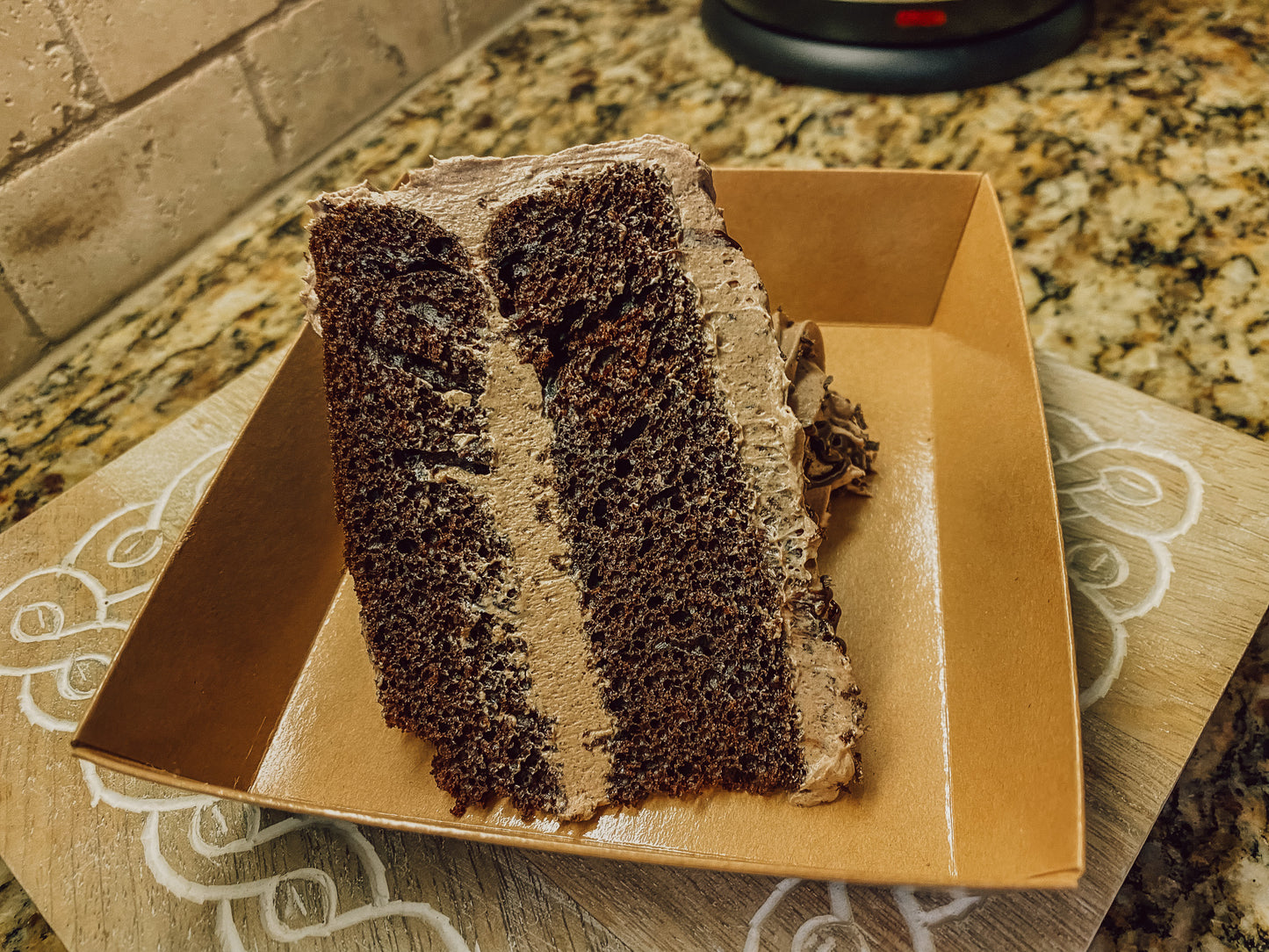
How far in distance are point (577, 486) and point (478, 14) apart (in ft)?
5.34

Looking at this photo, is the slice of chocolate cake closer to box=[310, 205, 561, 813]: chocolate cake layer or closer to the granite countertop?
box=[310, 205, 561, 813]: chocolate cake layer

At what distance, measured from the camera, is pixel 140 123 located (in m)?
1.48

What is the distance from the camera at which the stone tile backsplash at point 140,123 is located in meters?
1.34

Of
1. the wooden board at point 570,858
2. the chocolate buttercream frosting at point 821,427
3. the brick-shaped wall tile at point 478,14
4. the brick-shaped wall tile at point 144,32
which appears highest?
the brick-shaped wall tile at point 144,32

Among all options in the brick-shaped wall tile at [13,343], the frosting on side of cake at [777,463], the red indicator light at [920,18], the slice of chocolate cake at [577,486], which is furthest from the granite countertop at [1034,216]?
the slice of chocolate cake at [577,486]

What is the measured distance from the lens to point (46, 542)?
116cm

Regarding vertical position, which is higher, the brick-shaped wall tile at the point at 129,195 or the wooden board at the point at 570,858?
the brick-shaped wall tile at the point at 129,195

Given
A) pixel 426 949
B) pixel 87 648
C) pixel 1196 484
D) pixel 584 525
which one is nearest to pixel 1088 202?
pixel 1196 484

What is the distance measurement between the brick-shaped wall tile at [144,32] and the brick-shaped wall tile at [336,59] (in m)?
0.07

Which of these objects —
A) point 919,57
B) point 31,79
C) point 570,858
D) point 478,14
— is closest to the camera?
point 570,858

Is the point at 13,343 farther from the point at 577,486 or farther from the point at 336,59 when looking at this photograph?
the point at 577,486

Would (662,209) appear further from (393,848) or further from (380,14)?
(380,14)

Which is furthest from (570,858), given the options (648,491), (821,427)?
(821,427)

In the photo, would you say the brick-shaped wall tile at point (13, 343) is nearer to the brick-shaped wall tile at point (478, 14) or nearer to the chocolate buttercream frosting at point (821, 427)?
the brick-shaped wall tile at point (478, 14)
